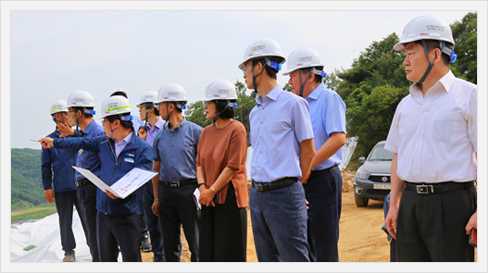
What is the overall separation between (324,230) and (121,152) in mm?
2213

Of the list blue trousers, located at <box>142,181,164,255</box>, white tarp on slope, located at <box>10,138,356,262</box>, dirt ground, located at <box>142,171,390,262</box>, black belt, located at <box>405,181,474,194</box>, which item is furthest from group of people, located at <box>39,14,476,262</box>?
dirt ground, located at <box>142,171,390,262</box>

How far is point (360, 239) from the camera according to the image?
979 centimetres

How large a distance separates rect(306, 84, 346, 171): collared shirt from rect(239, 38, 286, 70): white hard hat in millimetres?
694

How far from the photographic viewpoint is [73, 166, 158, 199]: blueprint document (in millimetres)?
4437

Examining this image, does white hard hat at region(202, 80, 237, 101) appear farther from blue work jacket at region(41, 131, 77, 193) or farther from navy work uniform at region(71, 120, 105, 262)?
blue work jacket at region(41, 131, 77, 193)

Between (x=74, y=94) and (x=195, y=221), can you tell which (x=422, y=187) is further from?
(x=74, y=94)

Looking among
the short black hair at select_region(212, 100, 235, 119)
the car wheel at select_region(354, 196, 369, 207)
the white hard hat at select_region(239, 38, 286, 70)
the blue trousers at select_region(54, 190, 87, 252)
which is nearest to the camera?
the white hard hat at select_region(239, 38, 286, 70)

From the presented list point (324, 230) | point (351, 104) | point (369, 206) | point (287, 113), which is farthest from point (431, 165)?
point (351, 104)

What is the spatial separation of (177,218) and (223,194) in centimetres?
118

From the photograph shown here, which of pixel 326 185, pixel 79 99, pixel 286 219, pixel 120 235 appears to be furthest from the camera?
pixel 79 99

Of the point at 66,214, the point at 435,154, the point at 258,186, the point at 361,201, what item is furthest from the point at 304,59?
the point at 361,201

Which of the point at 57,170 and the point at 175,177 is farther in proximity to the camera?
the point at 57,170

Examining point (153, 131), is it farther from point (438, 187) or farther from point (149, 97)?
point (438, 187)

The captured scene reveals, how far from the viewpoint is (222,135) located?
187 inches
